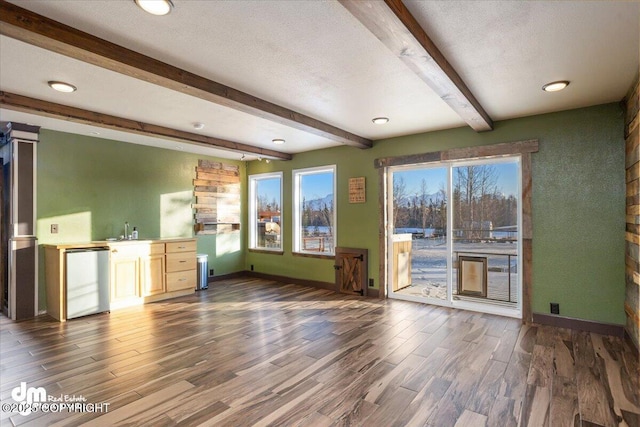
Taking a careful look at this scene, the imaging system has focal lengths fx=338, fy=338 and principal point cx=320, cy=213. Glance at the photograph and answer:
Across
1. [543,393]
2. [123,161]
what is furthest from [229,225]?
[543,393]

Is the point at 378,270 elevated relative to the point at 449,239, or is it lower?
lower

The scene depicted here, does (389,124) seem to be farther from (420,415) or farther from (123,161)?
(123,161)

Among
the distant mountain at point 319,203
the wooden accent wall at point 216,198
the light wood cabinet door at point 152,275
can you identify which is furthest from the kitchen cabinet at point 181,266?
the distant mountain at point 319,203

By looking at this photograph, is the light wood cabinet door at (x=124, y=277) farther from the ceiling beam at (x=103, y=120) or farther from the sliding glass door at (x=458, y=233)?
the sliding glass door at (x=458, y=233)

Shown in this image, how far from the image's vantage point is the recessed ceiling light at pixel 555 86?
301 cm

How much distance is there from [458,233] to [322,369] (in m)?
2.86

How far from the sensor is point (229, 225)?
A: 6.93m

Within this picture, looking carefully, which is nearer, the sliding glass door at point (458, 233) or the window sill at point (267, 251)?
the sliding glass door at point (458, 233)

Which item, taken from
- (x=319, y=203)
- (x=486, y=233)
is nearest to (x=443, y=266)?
(x=486, y=233)

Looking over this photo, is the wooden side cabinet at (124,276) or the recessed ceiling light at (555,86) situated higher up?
the recessed ceiling light at (555,86)

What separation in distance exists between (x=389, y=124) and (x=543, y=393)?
3.25 m

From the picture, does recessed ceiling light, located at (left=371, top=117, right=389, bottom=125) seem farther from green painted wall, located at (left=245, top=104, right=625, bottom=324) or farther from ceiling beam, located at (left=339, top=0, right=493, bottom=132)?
green painted wall, located at (left=245, top=104, right=625, bottom=324)

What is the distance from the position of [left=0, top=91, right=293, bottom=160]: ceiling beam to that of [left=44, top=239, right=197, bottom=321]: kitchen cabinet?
1.60 meters

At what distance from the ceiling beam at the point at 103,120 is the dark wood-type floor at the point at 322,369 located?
2.34 m
